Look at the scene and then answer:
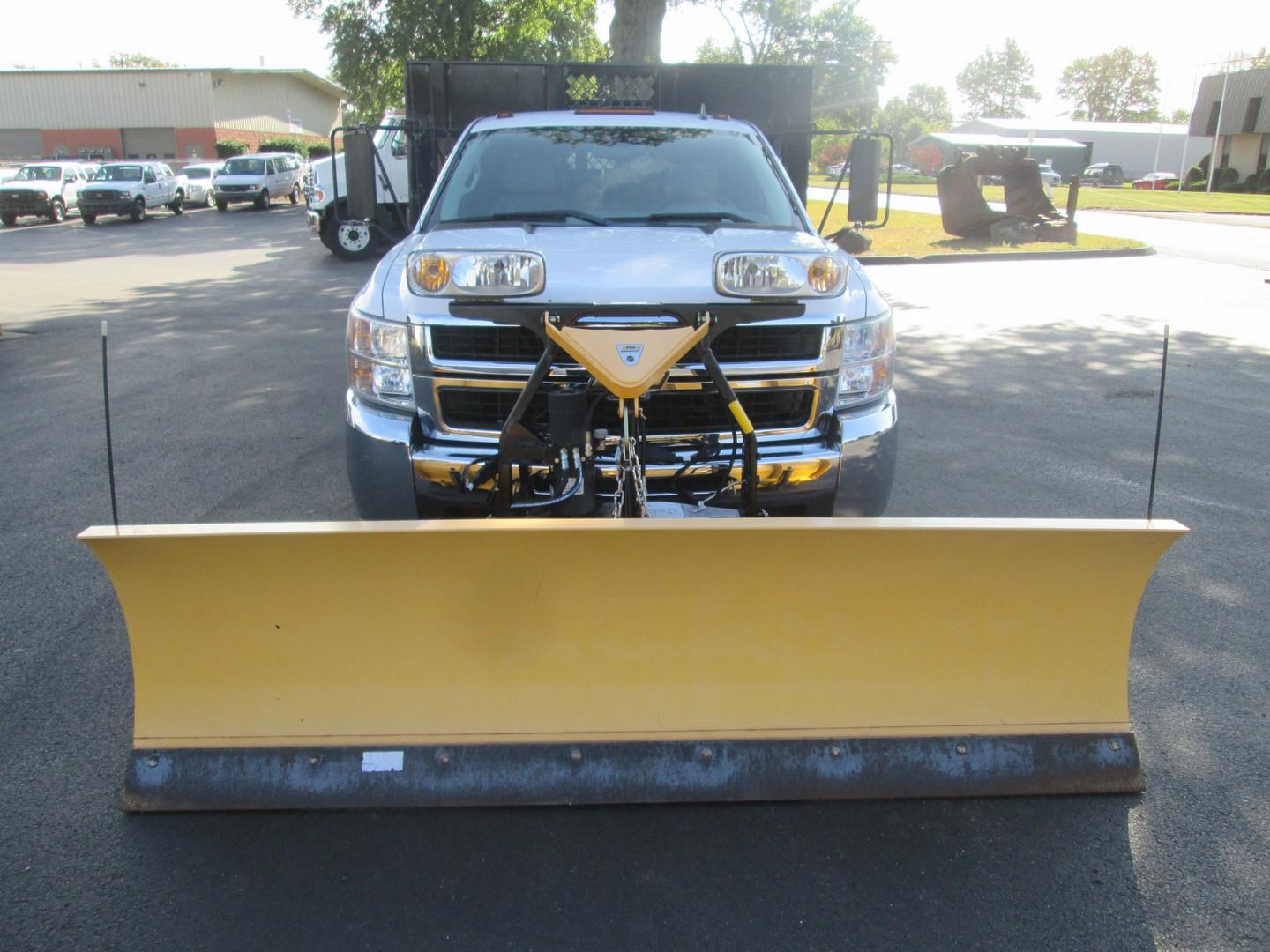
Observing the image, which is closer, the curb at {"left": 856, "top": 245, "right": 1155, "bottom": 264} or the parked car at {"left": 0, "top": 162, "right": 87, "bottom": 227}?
the curb at {"left": 856, "top": 245, "right": 1155, "bottom": 264}

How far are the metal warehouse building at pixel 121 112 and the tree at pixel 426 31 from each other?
27.5 metres

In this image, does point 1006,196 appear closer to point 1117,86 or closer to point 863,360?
point 863,360

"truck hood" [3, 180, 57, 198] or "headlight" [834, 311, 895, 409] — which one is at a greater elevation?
"headlight" [834, 311, 895, 409]

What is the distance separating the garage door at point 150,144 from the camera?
63594 millimetres

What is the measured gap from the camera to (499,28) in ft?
121

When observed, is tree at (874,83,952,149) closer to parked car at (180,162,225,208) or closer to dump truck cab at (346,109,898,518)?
parked car at (180,162,225,208)

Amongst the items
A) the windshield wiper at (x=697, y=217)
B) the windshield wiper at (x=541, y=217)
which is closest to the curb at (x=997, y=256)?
the windshield wiper at (x=697, y=217)

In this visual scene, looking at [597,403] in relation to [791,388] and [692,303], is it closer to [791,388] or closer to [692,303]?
[692,303]

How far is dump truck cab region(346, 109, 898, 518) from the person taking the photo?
4.02 m

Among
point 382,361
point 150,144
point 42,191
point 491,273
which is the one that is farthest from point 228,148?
point 491,273

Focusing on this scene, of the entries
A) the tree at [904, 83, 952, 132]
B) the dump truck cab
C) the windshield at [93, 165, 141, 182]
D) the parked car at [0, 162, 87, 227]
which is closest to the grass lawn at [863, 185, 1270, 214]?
the windshield at [93, 165, 141, 182]

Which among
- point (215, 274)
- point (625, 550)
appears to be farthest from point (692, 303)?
point (215, 274)

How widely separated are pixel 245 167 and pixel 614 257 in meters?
38.8

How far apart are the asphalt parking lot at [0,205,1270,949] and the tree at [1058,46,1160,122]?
489ft
